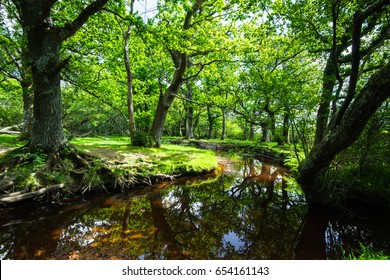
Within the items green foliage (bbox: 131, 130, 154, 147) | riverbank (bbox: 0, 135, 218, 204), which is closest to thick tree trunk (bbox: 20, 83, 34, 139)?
riverbank (bbox: 0, 135, 218, 204)

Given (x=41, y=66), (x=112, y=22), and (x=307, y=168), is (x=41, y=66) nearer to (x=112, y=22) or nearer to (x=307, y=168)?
(x=112, y=22)

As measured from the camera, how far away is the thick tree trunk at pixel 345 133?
376cm

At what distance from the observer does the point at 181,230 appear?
4992 millimetres

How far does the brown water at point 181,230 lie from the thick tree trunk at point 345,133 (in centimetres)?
79

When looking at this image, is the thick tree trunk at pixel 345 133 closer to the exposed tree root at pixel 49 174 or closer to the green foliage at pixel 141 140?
the exposed tree root at pixel 49 174

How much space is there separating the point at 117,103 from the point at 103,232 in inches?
386

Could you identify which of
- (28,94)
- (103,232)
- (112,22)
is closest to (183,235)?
(103,232)

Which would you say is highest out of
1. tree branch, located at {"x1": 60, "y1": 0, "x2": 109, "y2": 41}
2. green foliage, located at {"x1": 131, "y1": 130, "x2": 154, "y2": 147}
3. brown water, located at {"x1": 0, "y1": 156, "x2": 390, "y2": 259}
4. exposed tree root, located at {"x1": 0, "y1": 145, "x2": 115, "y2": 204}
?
tree branch, located at {"x1": 60, "y1": 0, "x2": 109, "y2": 41}

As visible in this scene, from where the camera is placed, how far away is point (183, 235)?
475 cm

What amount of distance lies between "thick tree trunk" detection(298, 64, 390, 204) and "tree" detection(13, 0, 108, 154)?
7196 millimetres

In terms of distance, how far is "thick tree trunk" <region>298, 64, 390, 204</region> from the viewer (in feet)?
12.3

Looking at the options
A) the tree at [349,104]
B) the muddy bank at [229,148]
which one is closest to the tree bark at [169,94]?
the muddy bank at [229,148]

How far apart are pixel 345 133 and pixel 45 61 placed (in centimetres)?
852

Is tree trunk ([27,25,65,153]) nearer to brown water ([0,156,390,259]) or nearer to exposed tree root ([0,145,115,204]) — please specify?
exposed tree root ([0,145,115,204])
